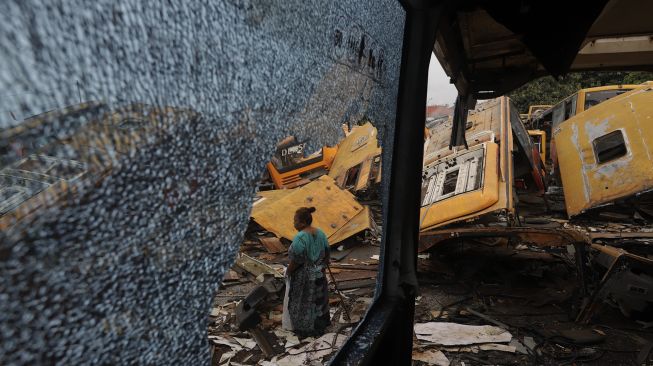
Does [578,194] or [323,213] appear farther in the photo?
[323,213]

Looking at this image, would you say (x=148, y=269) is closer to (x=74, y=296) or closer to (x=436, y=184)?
(x=74, y=296)

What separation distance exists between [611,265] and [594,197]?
2.57 m

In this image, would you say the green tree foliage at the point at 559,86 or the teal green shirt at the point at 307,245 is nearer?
the teal green shirt at the point at 307,245

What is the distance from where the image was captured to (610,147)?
5.79 m

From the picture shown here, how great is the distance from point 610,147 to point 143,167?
271 inches

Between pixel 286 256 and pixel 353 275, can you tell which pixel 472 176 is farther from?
pixel 286 256

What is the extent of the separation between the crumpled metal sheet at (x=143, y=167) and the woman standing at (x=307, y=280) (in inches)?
127

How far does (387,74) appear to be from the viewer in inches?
58.4

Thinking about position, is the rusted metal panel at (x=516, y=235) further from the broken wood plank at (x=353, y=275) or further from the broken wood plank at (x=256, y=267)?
the broken wood plank at (x=256, y=267)

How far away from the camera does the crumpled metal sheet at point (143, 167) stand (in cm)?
38

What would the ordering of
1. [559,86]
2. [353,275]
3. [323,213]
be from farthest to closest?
[559,86] → [323,213] → [353,275]

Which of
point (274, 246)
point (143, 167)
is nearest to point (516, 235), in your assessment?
point (274, 246)

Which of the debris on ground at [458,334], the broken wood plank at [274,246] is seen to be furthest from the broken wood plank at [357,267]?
the debris on ground at [458,334]

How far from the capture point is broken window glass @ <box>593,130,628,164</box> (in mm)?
5676
